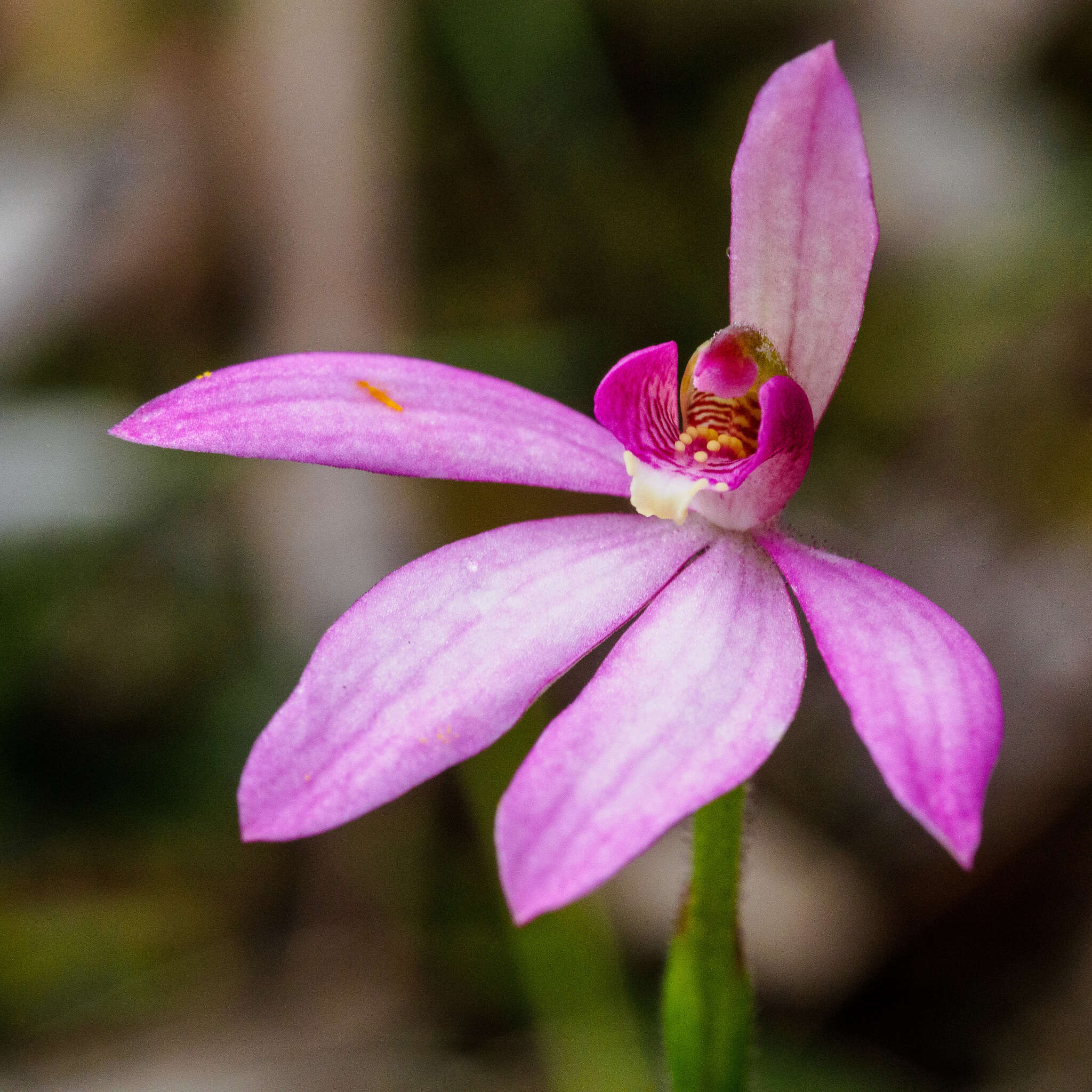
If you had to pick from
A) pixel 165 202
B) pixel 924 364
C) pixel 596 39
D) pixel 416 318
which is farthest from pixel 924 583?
pixel 165 202

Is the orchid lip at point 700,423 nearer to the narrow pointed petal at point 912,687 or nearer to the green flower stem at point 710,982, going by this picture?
the narrow pointed petal at point 912,687

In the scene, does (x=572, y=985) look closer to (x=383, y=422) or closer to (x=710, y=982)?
(x=710, y=982)

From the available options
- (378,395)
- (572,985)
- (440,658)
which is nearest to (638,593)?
(440,658)

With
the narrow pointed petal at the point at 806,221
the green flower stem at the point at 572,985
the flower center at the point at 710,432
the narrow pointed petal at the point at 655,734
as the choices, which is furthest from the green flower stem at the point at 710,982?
the green flower stem at the point at 572,985

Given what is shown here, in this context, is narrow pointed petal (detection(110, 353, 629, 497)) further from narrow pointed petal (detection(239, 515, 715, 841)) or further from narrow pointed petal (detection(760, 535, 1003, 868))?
narrow pointed petal (detection(760, 535, 1003, 868))

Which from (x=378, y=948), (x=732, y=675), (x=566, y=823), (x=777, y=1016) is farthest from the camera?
(x=378, y=948)

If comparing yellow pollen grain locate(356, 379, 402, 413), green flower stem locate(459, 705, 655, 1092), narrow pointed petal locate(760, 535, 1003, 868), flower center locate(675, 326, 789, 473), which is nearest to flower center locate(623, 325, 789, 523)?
flower center locate(675, 326, 789, 473)

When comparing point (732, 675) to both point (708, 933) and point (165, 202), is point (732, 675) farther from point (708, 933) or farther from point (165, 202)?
point (165, 202)

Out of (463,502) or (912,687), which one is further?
(463,502)
